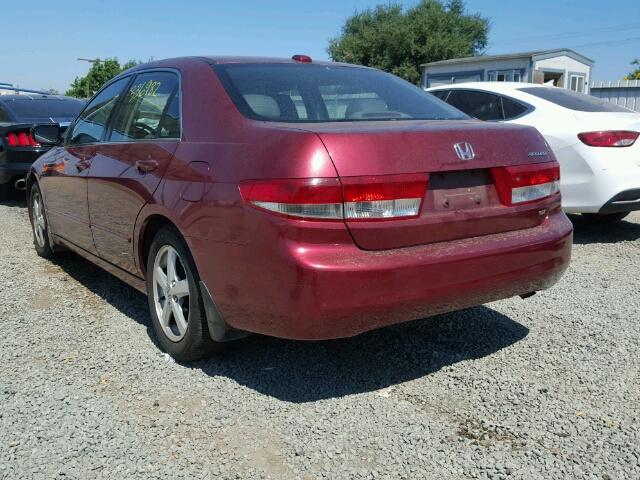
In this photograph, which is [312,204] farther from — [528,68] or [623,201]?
[528,68]

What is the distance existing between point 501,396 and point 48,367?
2.38 metres

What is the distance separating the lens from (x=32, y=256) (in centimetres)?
616

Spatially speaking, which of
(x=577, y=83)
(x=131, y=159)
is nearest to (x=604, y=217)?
(x=131, y=159)

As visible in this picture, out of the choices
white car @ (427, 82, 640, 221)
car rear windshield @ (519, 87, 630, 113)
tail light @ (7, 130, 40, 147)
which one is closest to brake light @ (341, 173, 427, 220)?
white car @ (427, 82, 640, 221)

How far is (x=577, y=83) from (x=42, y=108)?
20.8 meters

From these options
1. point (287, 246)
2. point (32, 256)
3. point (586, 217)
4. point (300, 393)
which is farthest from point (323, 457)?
point (586, 217)

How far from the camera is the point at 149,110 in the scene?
12.8 feet

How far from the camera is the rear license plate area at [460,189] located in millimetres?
2973

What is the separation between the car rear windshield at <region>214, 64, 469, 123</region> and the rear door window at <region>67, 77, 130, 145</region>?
1.24m

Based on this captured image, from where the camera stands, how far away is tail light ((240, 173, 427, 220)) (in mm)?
2717

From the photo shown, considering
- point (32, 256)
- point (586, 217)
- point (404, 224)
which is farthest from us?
point (586, 217)

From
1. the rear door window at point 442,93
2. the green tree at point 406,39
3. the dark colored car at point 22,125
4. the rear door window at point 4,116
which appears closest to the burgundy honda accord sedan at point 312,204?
the rear door window at point 442,93

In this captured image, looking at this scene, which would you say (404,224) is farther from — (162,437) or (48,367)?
(48,367)

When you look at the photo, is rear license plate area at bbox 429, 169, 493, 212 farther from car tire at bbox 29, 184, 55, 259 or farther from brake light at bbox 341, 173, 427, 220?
car tire at bbox 29, 184, 55, 259
